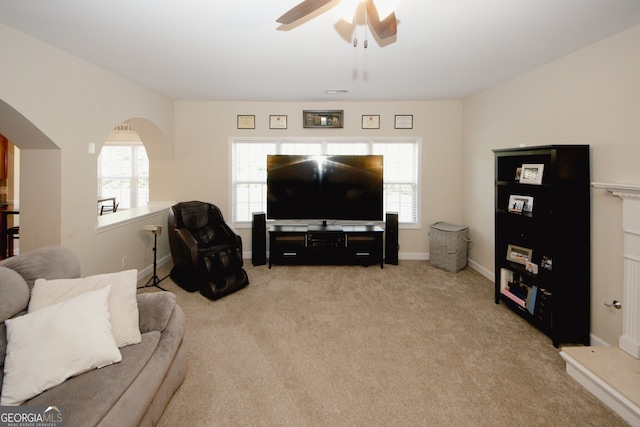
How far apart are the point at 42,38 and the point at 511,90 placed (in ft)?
16.0

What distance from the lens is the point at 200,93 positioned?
4324 millimetres

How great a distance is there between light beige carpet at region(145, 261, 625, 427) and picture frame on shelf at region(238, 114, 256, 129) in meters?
2.71

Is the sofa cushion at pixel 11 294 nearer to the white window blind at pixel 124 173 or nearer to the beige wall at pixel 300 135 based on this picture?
the beige wall at pixel 300 135

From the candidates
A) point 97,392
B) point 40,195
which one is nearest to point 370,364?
point 97,392

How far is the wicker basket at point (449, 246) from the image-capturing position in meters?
4.34

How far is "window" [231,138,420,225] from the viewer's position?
16.3 feet

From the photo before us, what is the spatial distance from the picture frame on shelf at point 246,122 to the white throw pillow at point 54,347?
12.2ft

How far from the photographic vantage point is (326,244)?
4.49 m

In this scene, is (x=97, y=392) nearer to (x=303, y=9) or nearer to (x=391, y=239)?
(x=303, y=9)

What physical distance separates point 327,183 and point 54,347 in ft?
12.0

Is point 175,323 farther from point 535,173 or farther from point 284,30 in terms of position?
point 535,173

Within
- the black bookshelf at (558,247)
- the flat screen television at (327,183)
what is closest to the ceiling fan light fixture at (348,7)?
the black bookshelf at (558,247)

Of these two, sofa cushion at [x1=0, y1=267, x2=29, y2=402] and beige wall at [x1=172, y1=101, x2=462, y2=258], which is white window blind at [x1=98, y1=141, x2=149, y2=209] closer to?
beige wall at [x1=172, y1=101, x2=462, y2=258]

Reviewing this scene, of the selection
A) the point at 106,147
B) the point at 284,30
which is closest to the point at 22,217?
the point at 284,30
